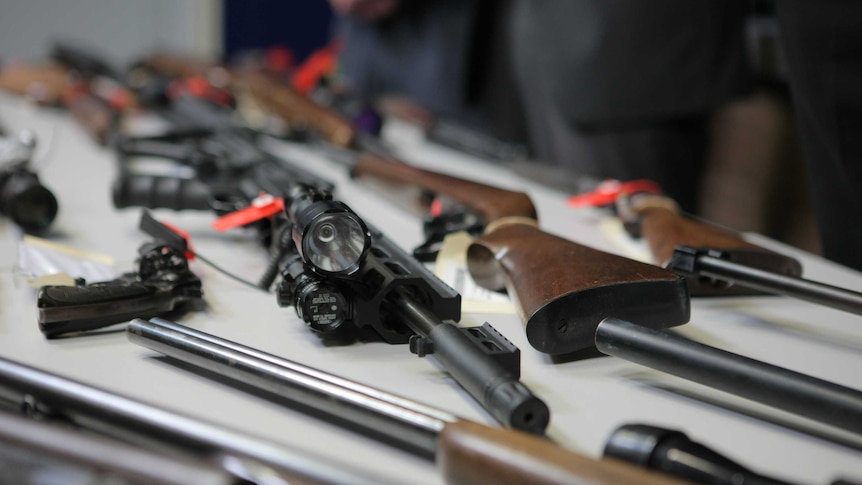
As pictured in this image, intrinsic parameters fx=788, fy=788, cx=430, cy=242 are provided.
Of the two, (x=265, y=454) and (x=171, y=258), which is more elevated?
(x=171, y=258)

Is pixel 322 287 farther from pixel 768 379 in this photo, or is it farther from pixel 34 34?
pixel 34 34

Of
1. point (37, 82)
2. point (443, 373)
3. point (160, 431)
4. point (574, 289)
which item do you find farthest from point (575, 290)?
point (37, 82)

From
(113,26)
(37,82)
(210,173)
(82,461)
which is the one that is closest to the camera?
(82,461)

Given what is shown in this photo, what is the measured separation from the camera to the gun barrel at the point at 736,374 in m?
0.75

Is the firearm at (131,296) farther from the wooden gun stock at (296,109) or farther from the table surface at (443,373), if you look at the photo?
the wooden gun stock at (296,109)

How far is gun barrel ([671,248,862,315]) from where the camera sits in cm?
102

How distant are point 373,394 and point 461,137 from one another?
5.77 ft

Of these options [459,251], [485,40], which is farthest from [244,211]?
[485,40]

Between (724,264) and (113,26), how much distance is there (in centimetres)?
626

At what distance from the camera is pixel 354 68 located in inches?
157

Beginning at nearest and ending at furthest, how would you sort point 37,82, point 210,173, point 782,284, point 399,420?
point 399,420 → point 782,284 → point 210,173 → point 37,82

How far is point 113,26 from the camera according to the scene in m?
6.34

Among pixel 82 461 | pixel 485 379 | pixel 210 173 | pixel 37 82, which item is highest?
pixel 37 82

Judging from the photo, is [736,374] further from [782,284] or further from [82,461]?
[82,461]
